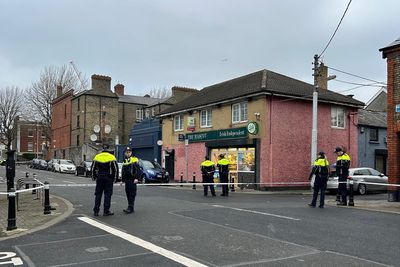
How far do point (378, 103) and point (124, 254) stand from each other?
40.1m

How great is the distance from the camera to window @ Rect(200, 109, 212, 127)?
95.4 feet

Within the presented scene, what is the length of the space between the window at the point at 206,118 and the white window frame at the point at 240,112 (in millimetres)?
2576

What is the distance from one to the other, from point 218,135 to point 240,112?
7.51ft

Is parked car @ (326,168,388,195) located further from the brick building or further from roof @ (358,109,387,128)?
roof @ (358,109,387,128)

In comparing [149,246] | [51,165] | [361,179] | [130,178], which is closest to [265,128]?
[361,179]

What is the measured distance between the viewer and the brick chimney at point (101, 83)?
52.3 meters

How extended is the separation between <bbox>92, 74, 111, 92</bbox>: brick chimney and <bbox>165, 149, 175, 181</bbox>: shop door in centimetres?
2212

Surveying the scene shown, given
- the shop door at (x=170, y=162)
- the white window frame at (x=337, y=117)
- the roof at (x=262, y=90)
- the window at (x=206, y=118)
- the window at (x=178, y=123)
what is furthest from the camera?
the shop door at (x=170, y=162)

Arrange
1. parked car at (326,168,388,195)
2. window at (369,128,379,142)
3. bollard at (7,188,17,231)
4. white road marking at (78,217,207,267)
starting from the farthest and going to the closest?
window at (369,128,379,142), parked car at (326,168,388,195), bollard at (7,188,17,231), white road marking at (78,217,207,267)

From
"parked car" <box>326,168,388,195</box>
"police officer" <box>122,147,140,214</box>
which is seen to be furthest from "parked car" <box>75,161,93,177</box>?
"police officer" <box>122,147,140,214</box>

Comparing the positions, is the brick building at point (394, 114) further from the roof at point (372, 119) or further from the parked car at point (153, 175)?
the parked car at point (153, 175)

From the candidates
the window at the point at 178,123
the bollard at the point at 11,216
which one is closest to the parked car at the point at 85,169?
the window at the point at 178,123

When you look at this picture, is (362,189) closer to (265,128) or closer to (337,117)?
(265,128)

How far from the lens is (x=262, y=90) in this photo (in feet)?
78.6
